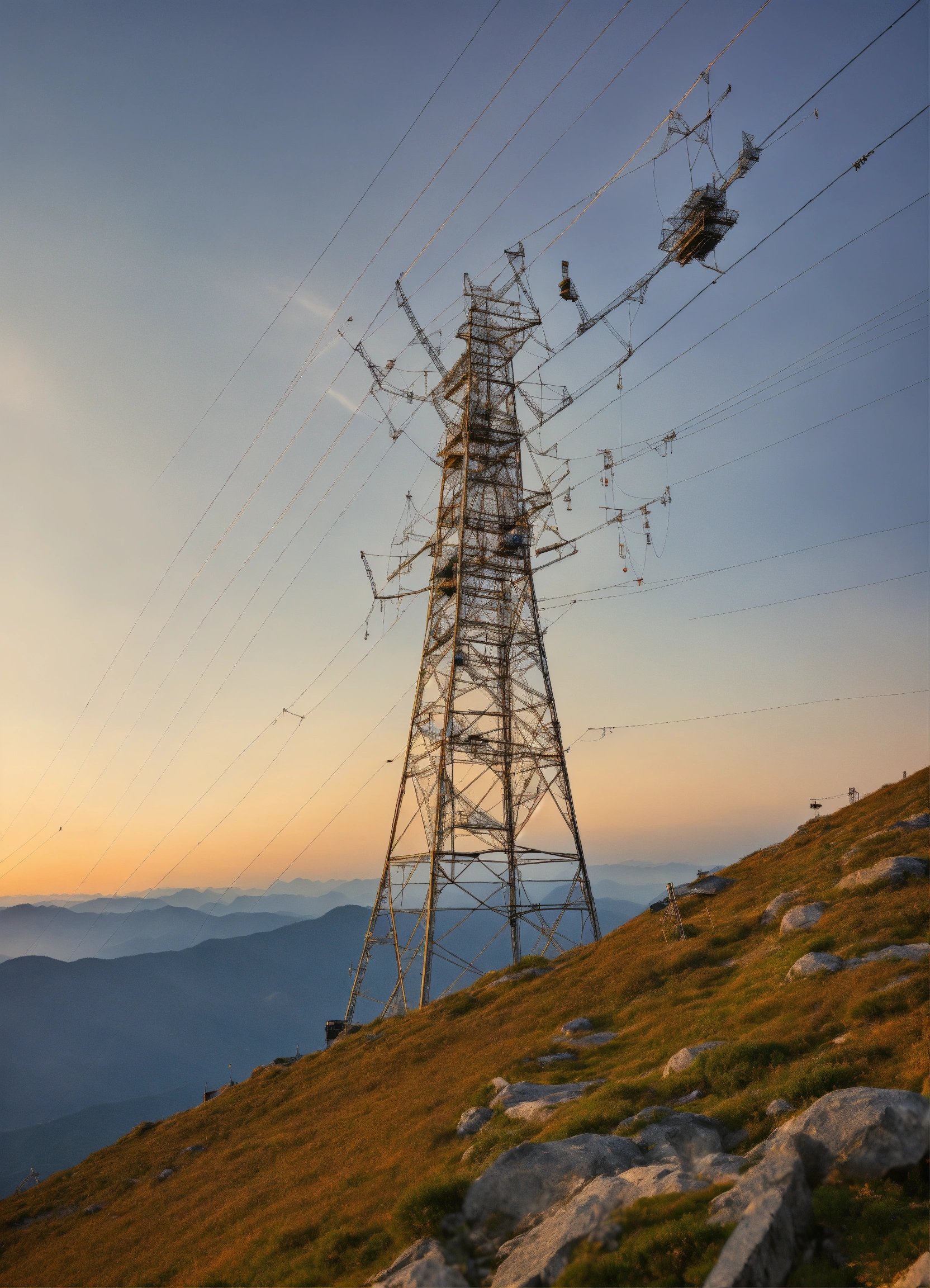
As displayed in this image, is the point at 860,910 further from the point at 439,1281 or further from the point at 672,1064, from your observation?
the point at 439,1281

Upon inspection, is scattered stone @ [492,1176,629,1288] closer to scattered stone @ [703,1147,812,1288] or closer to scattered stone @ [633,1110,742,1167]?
scattered stone @ [633,1110,742,1167]

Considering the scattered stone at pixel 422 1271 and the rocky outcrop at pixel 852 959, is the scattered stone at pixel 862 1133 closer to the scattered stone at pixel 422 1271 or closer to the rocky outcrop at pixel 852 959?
the scattered stone at pixel 422 1271

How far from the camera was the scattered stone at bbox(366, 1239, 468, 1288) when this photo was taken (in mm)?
12461

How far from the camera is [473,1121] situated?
1998 centimetres

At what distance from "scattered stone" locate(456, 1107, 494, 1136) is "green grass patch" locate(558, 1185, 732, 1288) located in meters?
8.92

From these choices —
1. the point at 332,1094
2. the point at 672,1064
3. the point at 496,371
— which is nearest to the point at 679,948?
the point at 672,1064

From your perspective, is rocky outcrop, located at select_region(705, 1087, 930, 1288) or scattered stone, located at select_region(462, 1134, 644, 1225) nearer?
rocky outcrop, located at select_region(705, 1087, 930, 1288)

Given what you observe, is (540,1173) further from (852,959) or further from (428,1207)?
(852,959)

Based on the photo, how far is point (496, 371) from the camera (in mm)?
53719

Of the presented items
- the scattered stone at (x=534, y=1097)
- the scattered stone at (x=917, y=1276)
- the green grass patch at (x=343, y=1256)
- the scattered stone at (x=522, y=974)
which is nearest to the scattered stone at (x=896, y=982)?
the scattered stone at (x=534, y=1097)

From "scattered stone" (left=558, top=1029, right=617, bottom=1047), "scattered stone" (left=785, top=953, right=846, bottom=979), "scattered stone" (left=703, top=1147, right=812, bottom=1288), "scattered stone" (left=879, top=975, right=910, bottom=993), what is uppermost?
"scattered stone" (left=785, top=953, right=846, bottom=979)

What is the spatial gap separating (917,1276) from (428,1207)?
9.02 metres

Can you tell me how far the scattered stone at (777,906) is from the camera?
30969 millimetres

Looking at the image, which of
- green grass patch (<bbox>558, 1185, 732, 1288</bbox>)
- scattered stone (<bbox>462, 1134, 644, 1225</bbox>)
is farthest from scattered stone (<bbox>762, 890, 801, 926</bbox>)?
green grass patch (<bbox>558, 1185, 732, 1288</bbox>)
